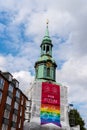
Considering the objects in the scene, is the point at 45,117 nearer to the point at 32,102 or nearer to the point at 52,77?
the point at 32,102

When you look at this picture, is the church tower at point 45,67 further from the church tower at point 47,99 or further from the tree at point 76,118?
the tree at point 76,118

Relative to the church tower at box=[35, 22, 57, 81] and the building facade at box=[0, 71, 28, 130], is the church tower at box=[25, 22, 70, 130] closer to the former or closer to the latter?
the church tower at box=[35, 22, 57, 81]

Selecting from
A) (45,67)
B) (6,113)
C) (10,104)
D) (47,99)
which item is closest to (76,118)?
(47,99)

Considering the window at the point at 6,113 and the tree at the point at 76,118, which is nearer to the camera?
the window at the point at 6,113

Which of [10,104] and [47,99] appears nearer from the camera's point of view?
[10,104]

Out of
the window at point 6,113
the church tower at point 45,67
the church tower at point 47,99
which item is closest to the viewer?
the window at point 6,113

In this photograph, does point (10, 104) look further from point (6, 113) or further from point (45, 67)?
point (45, 67)

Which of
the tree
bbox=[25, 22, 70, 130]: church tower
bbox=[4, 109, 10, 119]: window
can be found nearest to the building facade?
bbox=[4, 109, 10, 119]: window

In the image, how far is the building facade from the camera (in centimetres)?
5216

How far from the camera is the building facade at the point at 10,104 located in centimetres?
5216

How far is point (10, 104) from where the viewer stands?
55.7 metres

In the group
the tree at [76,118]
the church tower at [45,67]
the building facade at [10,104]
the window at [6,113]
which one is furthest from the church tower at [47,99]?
the tree at [76,118]

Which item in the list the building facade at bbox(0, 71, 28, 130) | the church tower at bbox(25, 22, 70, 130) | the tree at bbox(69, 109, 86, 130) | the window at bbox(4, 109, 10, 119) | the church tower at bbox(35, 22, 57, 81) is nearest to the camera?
the building facade at bbox(0, 71, 28, 130)

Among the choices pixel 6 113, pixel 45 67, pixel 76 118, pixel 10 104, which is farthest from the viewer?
pixel 76 118
